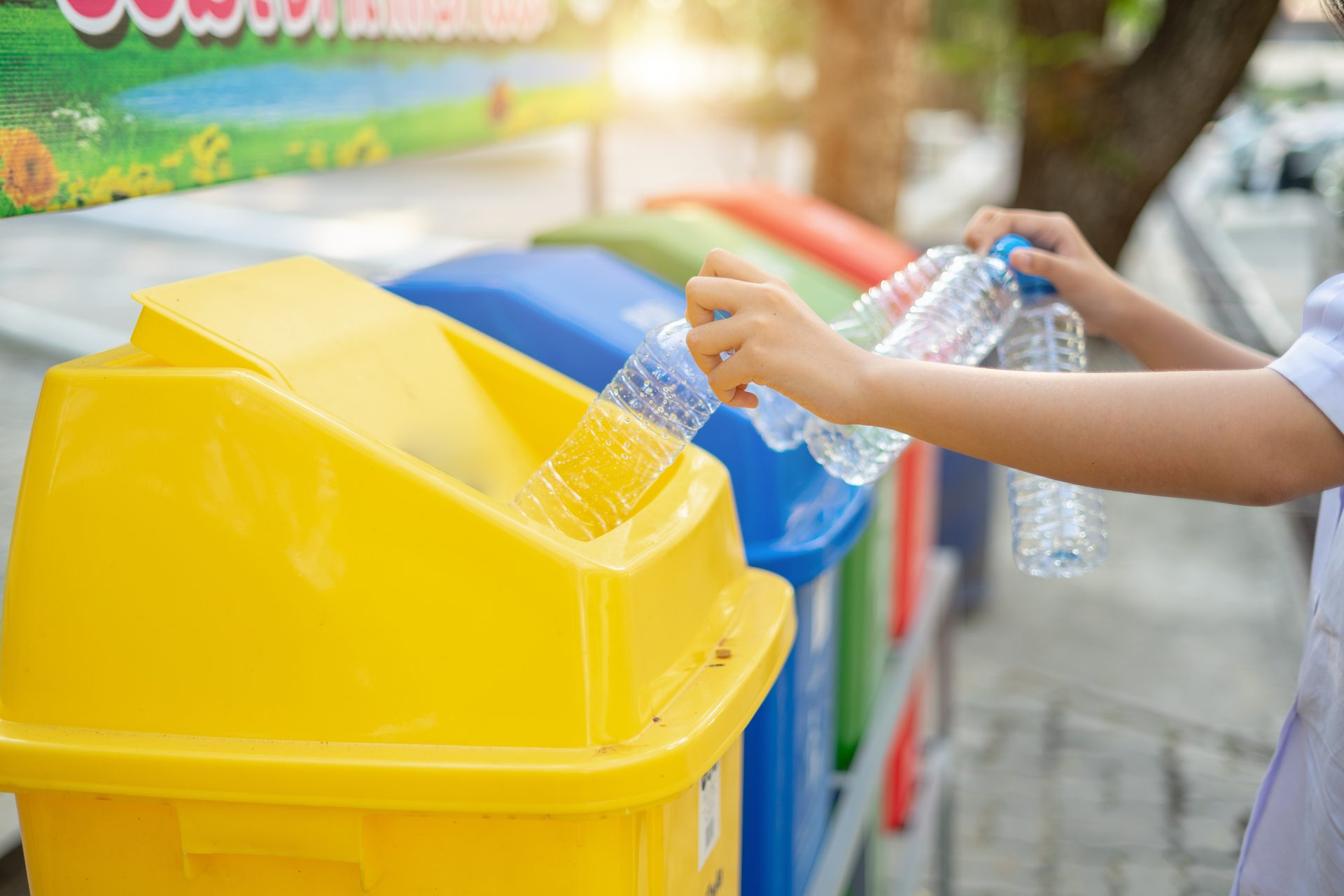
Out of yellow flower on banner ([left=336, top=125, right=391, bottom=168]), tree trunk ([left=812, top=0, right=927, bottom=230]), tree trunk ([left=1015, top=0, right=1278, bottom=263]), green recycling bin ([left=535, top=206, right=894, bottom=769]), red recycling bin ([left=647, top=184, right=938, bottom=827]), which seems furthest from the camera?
tree trunk ([left=1015, top=0, right=1278, bottom=263])

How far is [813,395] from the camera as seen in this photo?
1129mm

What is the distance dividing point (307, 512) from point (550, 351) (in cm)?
68

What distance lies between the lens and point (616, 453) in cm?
137

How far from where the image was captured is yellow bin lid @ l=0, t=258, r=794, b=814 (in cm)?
107

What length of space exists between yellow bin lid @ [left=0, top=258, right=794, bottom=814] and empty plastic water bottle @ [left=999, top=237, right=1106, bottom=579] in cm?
69

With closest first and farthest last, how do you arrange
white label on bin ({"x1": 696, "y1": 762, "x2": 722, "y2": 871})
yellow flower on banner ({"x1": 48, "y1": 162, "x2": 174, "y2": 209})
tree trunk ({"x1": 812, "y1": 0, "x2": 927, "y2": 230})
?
1. white label on bin ({"x1": 696, "y1": 762, "x2": 722, "y2": 871})
2. yellow flower on banner ({"x1": 48, "y1": 162, "x2": 174, "y2": 209})
3. tree trunk ({"x1": 812, "y1": 0, "x2": 927, "y2": 230})

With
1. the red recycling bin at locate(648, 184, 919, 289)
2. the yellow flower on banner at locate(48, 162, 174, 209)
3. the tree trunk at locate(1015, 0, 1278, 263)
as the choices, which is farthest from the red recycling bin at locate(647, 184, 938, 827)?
the tree trunk at locate(1015, 0, 1278, 263)

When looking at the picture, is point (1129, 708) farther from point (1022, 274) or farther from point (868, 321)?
point (1022, 274)

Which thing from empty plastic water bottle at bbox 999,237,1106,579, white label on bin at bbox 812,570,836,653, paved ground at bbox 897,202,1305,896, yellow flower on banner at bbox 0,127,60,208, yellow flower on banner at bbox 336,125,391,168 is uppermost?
yellow flower on banner at bbox 0,127,60,208

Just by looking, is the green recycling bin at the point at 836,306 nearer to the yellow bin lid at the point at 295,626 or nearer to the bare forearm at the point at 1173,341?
the bare forearm at the point at 1173,341

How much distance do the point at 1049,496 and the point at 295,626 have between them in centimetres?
115

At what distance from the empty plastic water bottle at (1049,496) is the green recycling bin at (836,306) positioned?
542mm

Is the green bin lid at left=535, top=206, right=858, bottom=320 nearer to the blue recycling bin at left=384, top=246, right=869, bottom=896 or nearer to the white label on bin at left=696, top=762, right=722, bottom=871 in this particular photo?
the blue recycling bin at left=384, top=246, right=869, bottom=896

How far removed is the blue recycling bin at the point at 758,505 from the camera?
5.33 ft
